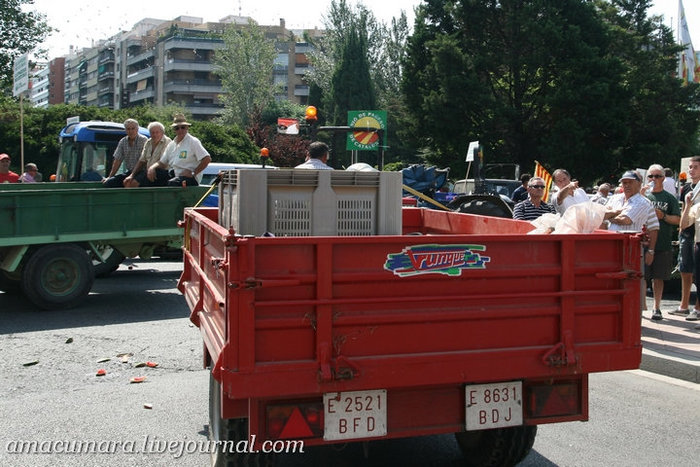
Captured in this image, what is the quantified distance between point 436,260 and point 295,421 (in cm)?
101

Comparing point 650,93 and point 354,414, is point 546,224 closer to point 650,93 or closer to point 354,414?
point 354,414

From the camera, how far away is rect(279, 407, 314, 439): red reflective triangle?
3.42m

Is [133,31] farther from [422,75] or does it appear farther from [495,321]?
[495,321]

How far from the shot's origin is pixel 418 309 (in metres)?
3.51

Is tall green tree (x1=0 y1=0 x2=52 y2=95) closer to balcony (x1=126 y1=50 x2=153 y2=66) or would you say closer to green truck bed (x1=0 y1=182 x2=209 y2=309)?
green truck bed (x1=0 y1=182 x2=209 y2=309)

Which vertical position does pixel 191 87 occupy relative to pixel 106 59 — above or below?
below

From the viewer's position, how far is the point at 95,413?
562 centimetres

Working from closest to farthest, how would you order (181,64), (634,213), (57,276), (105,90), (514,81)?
1. (634,213)
2. (57,276)
3. (514,81)
4. (181,64)
5. (105,90)

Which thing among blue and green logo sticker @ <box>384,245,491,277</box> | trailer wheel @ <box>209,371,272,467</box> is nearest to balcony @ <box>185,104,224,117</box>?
trailer wheel @ <box>209,371,272,467</box>

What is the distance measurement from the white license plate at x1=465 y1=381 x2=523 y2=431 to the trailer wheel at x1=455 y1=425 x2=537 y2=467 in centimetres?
56

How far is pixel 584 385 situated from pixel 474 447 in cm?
99

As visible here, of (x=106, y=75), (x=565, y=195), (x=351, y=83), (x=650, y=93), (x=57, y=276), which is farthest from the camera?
(x=106, y=75)

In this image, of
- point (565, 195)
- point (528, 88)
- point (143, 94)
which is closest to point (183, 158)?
Answer: point (565, 195)

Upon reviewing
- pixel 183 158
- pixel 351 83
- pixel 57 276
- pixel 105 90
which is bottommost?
pixel 57 276
